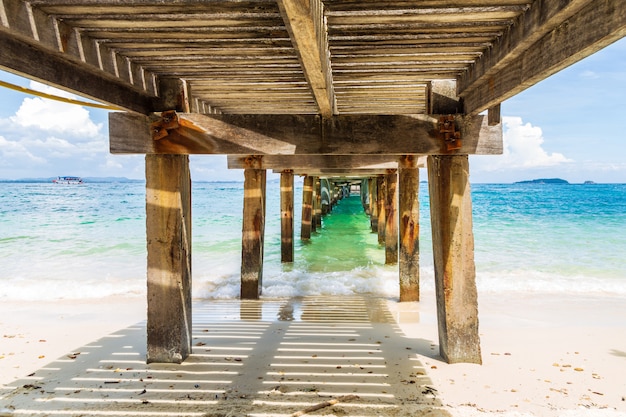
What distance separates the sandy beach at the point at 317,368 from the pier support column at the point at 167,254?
0.26 meters

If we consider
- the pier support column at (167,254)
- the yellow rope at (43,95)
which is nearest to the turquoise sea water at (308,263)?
the pier support column at (167,254)

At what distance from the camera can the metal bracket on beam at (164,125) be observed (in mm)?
3748

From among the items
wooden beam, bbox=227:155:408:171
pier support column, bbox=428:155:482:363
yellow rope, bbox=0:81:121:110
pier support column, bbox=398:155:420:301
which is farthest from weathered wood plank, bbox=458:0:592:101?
wooden beam, bbox=227:155:408:171

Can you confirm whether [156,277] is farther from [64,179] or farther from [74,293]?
[64,179]

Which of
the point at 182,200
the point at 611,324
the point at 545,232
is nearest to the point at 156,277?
the point at 182,200

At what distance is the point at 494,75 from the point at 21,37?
114 inches

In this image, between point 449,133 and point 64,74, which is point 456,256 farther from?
point 64,74

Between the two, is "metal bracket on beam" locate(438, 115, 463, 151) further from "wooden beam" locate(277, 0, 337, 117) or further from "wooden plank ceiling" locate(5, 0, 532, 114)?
"wooden beam" locate(277, 0, 337, 117)

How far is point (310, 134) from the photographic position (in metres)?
3.79

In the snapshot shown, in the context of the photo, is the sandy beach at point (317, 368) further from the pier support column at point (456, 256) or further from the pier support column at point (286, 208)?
the pier support column at point (286, 208)

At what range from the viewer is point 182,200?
4055mm

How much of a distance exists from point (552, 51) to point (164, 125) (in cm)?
293

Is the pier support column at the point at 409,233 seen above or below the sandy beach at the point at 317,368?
above

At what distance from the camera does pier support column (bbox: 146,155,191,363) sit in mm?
3975
